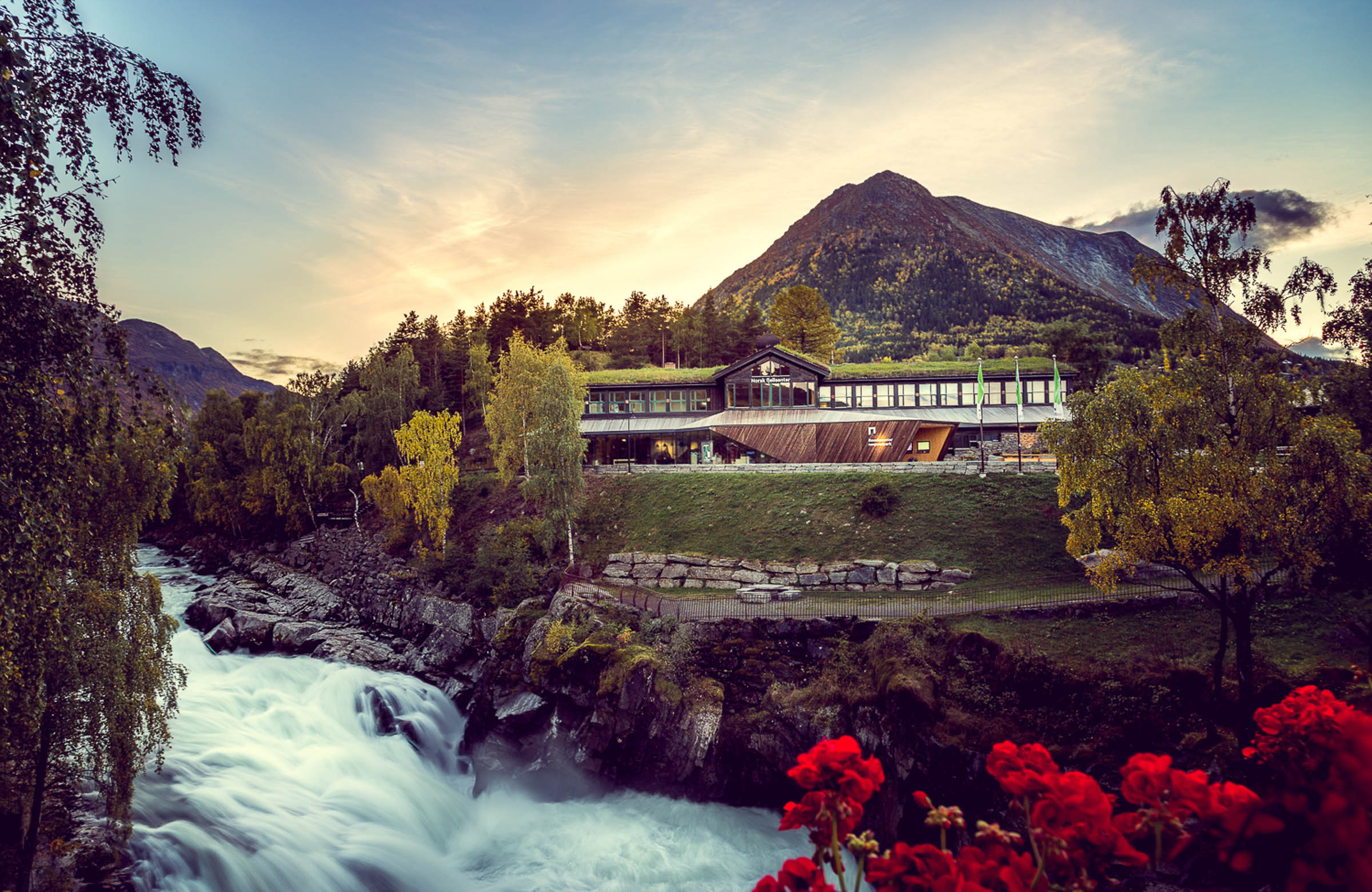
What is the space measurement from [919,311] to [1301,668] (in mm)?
166571

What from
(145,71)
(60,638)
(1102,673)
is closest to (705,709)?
(1102,673)

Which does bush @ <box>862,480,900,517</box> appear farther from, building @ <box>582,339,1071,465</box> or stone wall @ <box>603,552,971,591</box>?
building @ <box>582,339,1071,465</box>

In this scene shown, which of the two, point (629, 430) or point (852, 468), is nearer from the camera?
point (852, 468)

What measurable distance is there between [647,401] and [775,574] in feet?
97.5

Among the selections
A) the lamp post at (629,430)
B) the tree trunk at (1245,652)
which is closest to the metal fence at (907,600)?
the tree trunk at (1245,652)

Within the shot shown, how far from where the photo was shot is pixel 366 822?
1902 cm

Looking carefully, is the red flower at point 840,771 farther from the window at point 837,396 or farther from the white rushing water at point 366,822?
the window at point 837,396

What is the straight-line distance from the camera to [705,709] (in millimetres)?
21391

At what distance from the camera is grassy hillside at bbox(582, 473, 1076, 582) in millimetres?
30188

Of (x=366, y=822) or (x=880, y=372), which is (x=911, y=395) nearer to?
(x=880, y=372)

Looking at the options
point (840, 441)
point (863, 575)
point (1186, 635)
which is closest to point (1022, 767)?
point (1186, 635)

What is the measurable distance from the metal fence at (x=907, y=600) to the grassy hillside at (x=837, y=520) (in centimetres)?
286

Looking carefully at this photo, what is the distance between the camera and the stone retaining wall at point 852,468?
1468 inches

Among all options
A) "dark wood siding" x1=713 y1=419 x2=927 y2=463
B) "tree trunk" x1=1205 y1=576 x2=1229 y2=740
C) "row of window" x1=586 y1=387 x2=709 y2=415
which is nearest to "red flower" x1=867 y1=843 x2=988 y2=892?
"tree trunk" x1=1205 y1=576 x2=1229 y2=740
